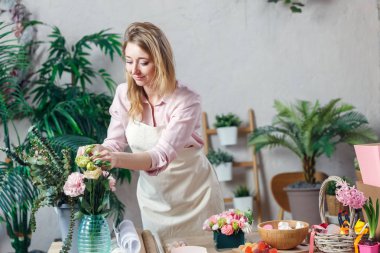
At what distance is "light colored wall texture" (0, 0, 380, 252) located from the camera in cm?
539

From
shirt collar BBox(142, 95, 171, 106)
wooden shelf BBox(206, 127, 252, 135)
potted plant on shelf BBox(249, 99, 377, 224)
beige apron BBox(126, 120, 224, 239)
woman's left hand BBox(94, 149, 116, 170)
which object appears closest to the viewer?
woman's left hand BBox(94, 149, 116, 170)

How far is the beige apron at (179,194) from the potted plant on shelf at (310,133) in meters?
2.30

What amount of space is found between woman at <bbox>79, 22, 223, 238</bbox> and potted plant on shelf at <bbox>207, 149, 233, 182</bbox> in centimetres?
228

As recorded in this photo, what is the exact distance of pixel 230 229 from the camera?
215cm

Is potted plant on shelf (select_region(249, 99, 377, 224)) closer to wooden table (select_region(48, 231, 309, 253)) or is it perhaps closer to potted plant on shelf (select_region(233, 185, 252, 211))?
potted plant on shelf (select_region(233, 185, 252, 211))

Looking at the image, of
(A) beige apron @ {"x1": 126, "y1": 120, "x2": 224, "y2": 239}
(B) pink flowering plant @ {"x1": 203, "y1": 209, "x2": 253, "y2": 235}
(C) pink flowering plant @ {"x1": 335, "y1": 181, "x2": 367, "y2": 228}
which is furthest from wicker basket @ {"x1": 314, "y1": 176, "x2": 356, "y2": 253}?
(A) beige apron @ {"x1": 126, "y1": 120, "x2": 224, "y2": 239}

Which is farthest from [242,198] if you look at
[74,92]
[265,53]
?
[74,92]

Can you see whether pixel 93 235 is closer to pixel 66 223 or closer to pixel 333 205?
pixel 66 223

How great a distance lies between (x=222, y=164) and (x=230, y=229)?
3.19 m

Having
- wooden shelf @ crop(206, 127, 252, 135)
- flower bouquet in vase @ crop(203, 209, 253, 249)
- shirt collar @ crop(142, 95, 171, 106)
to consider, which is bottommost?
flower bouquet in vase @ crop(203, 209, 253, 249)

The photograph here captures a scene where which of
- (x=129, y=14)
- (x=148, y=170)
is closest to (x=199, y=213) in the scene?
(x=148, y=170)

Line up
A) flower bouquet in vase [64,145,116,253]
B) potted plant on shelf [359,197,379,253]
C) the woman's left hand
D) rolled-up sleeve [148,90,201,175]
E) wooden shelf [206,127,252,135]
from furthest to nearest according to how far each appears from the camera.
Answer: wooden shelf [206,127,252,135]
rolled-up sleeve [148,90,201,175]
the woman's left hand
flower bouquet in vase [64,145,116,253]
potted plant on shelf [359,197,379,253]

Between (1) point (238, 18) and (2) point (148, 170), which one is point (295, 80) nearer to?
(1) point (238, 18)

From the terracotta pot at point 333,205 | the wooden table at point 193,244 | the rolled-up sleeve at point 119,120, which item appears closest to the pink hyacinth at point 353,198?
the wooden table at point 193,244
